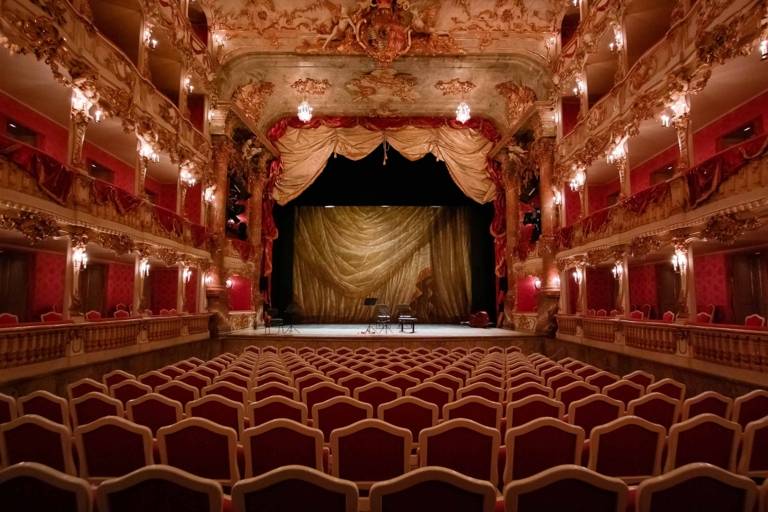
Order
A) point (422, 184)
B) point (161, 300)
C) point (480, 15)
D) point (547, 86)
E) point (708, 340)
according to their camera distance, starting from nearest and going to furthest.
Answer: point (708, 340) < point (480, 15) < point (547, 86) < point (161, 300) < point (422, 184)

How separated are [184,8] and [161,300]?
8.79m

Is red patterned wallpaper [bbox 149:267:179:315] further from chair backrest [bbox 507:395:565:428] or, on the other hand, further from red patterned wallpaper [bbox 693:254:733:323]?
red patterned wallpaper [bbox 693:254:733:323]

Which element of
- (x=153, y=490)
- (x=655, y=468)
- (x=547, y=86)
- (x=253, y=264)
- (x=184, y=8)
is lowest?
(x=655, y=468)

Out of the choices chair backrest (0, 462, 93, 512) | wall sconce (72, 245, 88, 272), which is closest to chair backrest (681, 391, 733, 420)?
chair backrest (0, 462, 93, 512)

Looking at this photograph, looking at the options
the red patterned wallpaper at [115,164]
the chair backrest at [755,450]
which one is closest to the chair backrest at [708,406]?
the chair backrest at [755,450]

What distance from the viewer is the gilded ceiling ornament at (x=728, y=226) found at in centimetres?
727

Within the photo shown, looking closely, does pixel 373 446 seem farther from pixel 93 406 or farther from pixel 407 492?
pixel 93 406

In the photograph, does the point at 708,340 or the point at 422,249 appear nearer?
the point at 708,340

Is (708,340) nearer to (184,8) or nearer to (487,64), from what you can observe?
(487,64)

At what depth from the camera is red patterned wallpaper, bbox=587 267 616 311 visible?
15477 mm

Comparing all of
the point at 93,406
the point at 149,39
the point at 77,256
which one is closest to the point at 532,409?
the point at 93,406

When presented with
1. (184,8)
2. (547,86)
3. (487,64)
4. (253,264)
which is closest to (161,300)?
(253,264)

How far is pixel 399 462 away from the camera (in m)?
2.86

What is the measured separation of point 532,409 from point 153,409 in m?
2.82
